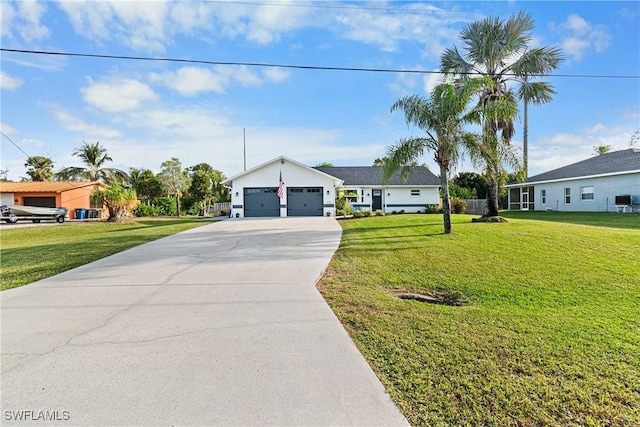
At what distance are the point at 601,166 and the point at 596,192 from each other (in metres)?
2.29

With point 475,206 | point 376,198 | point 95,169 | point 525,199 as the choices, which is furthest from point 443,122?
point 95,169

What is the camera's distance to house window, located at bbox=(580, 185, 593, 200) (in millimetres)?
22038

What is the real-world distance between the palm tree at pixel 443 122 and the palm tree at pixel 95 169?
3505 cm

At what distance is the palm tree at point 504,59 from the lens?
581 inches

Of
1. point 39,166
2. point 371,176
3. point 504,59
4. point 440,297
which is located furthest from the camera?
point 39,166

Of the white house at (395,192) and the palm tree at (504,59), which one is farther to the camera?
the white house at (395,192)

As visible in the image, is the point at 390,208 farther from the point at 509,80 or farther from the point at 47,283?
the point at 47,283

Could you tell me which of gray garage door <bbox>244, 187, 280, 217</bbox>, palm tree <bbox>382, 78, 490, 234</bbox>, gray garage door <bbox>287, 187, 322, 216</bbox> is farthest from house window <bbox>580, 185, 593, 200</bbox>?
gray garage door <bbox>244, 187, 280, 217</bbox>

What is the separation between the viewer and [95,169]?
115ft

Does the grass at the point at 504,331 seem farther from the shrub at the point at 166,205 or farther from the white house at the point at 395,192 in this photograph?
the shrub at the point at 166,205

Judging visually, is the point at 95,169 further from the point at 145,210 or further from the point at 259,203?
the point at 259,203

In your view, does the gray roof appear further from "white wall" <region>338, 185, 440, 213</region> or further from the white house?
"white wall" <region>338, 185, 440, 213</region>

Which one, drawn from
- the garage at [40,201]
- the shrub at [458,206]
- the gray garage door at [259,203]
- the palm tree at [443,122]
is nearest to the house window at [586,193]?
the shrub at [458,206]

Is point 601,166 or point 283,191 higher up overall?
point 601,166
